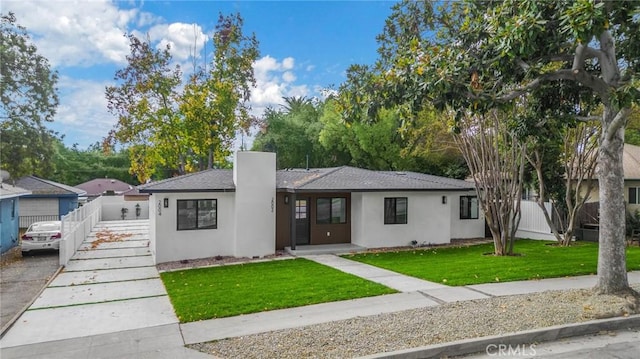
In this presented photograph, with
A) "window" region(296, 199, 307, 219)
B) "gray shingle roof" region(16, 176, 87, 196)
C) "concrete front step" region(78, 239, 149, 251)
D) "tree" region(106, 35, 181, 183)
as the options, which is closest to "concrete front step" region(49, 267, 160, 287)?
"concrete front step" region(78, 239, 149, 251)

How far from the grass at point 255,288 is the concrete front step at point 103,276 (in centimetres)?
73

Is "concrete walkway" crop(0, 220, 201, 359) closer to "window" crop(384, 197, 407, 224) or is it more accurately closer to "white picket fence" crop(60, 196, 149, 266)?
"white picket fence" crop(60, 196, 149, 266)

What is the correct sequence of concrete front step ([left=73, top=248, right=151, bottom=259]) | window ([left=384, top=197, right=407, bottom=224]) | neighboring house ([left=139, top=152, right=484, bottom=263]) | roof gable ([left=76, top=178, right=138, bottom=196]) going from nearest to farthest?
1. neighboring house ([left=139, top=152, right=484, bottom=263])
2. concrete front step ([left=73, top=248, right=151, bottom=259])
3. window ([left=384, top=197, right=407, bottom=224])
4. roof gable ([left=76, top=178, right=138, bottom=196])

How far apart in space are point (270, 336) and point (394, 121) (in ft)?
72.3

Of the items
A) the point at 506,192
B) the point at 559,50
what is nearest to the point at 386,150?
the point at 506,192

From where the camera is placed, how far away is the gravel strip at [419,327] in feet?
17.9

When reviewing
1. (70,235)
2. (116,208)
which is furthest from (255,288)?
(116,208)

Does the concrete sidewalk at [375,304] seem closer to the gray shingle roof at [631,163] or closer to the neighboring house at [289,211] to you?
the neighboring house at [289,211]

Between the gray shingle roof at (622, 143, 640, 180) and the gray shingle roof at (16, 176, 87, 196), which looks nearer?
the gray shingle roof at (622, 143, 640, 180)

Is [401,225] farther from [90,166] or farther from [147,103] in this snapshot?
[90,166]

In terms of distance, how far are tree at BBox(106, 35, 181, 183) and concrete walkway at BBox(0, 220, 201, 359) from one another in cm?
1381

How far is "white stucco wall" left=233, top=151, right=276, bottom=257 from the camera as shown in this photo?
13695mm

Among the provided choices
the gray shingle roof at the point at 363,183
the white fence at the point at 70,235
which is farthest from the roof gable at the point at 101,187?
the gray shingle roof at the point at 363,183

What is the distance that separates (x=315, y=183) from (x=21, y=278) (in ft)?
30.2
